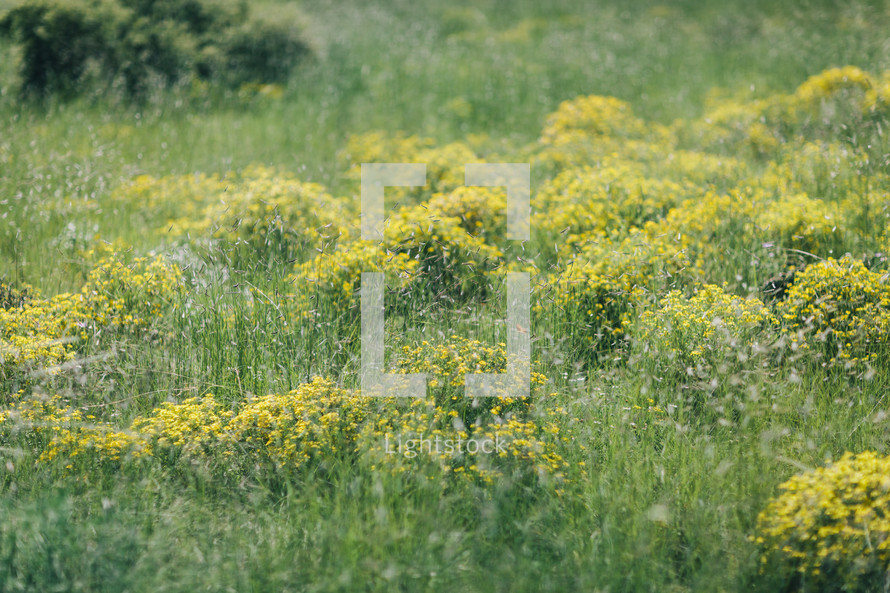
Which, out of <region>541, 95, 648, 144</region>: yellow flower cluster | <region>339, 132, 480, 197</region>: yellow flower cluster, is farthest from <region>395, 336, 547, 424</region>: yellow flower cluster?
<region>541, 95, 648, 144</region>: yellow flower cluster

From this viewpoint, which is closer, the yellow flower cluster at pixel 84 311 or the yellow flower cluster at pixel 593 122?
the yellow flower cluster at pixel 84 311

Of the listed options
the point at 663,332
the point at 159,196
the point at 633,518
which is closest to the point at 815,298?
the point at 663,332

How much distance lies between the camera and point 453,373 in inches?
122

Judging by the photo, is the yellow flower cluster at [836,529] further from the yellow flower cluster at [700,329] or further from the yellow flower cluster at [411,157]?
the yellow flower cluster at [411,157]

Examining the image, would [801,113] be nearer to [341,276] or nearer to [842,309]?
[842,309]

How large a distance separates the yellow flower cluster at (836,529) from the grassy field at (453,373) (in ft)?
0.05

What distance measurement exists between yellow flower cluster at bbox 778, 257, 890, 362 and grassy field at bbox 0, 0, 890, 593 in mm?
20

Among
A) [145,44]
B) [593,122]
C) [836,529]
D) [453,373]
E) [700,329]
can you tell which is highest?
[145,44]

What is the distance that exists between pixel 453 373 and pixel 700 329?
55.1 inches

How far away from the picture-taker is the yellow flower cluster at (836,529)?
2.23m

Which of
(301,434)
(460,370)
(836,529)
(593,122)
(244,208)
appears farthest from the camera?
(593,122)

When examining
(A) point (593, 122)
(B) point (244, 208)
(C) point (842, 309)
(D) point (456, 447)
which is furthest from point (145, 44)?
(C) point (842, 309)

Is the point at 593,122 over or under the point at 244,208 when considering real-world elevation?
over

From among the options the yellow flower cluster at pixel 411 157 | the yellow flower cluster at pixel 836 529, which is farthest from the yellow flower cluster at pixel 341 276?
the yellow flower cluster at pixel 836 529
